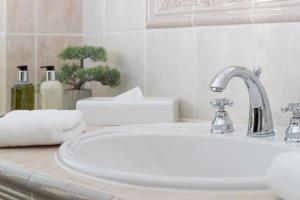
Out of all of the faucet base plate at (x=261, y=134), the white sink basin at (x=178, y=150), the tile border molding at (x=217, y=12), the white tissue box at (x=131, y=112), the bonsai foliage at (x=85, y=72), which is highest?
the tile border molding at (x=217, y=12)

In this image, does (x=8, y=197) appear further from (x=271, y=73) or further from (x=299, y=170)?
(x=271, y=73)

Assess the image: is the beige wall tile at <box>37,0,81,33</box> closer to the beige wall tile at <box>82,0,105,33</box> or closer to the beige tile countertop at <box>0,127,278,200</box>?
the beige wall tile at <box>82,0,105,33</box>

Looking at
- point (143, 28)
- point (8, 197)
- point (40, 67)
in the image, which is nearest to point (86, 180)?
point (8, 197)

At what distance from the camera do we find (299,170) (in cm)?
53

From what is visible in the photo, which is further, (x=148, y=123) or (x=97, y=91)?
(x=97, y=91)

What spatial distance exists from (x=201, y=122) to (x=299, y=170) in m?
0.67

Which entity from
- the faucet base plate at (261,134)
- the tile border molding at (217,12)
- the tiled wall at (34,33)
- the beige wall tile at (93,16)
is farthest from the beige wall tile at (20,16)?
the faucet base plate at (261,134)

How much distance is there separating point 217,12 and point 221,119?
0.97 feet

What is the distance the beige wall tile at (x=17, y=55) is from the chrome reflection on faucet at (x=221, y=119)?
0.71 m

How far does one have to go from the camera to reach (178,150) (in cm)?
102

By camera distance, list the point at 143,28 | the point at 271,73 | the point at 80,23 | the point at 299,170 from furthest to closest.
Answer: the point at 80,23
the point at 143,28
the point at 271,73
the point at 299,170

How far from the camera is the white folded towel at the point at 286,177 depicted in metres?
0.53

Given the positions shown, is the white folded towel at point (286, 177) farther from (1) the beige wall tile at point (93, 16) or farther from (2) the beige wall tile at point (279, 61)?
(1) the beige wall tile at point (93, 16)

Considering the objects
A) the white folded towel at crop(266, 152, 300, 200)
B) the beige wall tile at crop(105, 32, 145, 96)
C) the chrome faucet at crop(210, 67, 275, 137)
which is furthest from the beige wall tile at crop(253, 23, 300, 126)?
the white folded towel at crop(266, 152, 300, 200)
